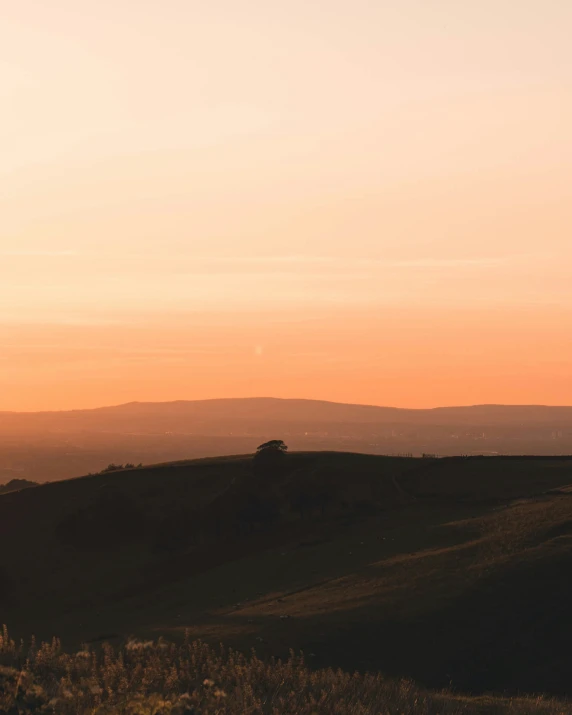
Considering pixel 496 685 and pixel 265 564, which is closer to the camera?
pixel 496 685

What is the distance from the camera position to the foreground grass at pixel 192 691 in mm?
15281

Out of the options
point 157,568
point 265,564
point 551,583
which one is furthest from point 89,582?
point 551,583

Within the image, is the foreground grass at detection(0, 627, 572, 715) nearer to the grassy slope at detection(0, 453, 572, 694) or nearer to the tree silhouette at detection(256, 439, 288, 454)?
the grassy slope at detection(0, 453, 572, 694)

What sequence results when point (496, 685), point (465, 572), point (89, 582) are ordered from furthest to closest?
point (89, 582) < point (465, 572) < point (496, 685)

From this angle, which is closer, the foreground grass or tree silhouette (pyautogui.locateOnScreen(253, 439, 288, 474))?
the foreground grass

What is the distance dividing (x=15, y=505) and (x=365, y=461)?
30173 millimetres

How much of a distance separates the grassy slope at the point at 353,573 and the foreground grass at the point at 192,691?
8.83 m

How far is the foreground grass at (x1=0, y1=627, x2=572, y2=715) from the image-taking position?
→ 15281mm

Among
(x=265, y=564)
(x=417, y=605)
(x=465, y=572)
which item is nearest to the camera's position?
(x=417, y=605)

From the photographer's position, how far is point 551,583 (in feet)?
115

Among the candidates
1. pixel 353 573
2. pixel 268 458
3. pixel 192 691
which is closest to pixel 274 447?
pixel 268 458

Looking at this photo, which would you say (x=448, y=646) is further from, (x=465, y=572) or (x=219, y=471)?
(x=219, y=471)

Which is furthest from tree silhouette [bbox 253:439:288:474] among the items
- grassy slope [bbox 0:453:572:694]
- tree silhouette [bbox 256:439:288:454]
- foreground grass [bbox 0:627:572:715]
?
foreground grass [bbox 0:627:572:715]

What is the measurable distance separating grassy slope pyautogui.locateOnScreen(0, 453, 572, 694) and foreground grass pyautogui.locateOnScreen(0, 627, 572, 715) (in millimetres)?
8831
